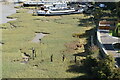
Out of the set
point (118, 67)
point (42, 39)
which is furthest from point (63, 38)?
point (118, 67)

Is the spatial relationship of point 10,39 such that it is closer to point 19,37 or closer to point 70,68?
point 19,37

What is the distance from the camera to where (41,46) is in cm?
3216

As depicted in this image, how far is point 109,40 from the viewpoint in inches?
1237

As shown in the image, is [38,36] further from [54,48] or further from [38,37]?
[54,48]

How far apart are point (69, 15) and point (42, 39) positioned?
2139 centimetres

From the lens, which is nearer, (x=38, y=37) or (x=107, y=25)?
(x=107, y=25)

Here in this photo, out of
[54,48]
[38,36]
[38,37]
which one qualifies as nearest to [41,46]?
[54,48]

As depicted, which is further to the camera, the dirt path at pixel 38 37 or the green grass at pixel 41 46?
the dirt path at pixel 38 37

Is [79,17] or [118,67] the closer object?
[118,67]

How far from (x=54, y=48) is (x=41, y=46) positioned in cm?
191

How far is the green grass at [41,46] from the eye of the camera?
79.0ft

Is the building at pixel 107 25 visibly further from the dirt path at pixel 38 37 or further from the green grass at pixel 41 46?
the dirt path at pixel 38 37

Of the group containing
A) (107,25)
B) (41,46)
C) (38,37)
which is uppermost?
(107,25)

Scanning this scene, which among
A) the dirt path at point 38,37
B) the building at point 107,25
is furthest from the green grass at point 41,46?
the building at point 107,25
